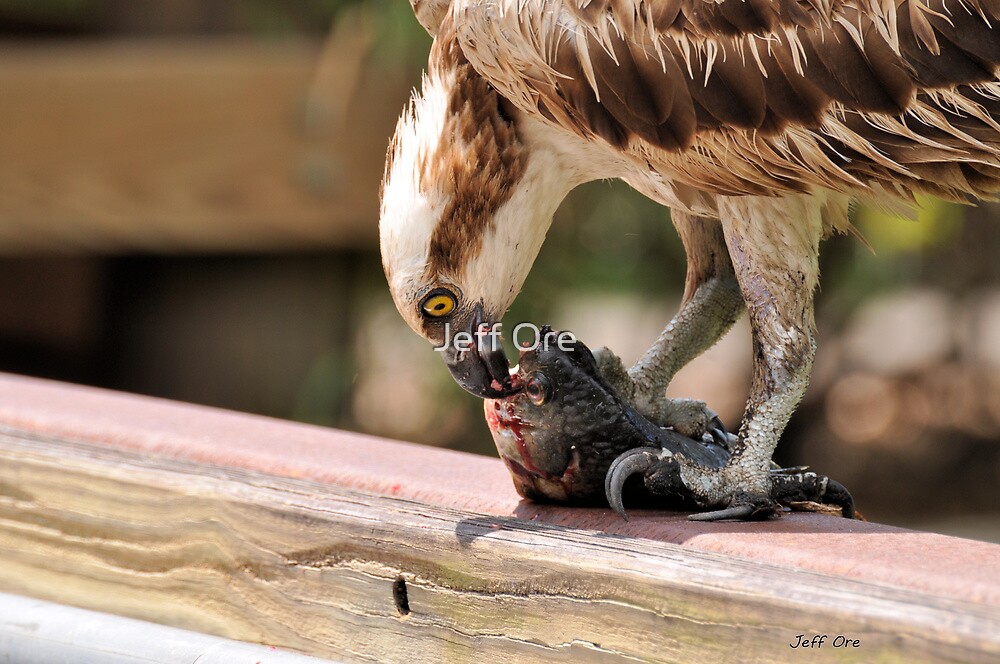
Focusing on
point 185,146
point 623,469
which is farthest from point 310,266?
point 623,469

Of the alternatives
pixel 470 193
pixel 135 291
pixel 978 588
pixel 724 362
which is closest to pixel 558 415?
pixel 470 193

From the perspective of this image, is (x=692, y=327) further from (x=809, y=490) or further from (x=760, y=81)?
(x=760, y=81)

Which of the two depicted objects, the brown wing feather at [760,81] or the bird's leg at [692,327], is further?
the bird's leg at [692,327]

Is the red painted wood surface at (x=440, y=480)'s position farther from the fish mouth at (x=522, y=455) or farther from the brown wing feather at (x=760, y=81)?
the brown wing feather at (x=760, y=81)

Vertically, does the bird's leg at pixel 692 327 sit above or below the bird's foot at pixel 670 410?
above

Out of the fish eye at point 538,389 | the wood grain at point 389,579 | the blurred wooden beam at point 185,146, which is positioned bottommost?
the wood grain at point 389,579

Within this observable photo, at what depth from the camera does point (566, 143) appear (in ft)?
7.86

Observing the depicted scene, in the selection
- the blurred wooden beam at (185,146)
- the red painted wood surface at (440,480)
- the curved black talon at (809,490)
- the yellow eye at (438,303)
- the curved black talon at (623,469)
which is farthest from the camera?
the blurred wooden beam at (185,146)

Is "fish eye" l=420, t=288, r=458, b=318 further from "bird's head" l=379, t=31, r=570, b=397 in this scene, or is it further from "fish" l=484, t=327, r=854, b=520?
"fish" l=484, t=327, r=854, b=520

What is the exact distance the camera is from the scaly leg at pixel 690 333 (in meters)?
2.57

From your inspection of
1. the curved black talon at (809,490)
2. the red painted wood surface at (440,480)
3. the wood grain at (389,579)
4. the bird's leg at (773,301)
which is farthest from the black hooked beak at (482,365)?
the curved black talon at (809,490)

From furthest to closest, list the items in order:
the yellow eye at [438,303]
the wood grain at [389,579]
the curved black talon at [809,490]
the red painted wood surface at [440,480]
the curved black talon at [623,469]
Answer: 1. the yellow eye at [438,303]
2. the curved black talon at [809,490]
3. the curved black talon at [623,469]
4. the red painted wood surface at [440,480]
5. the wood grain at [389,579]

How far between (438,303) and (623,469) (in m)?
0.51

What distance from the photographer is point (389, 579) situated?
6.45 feet
